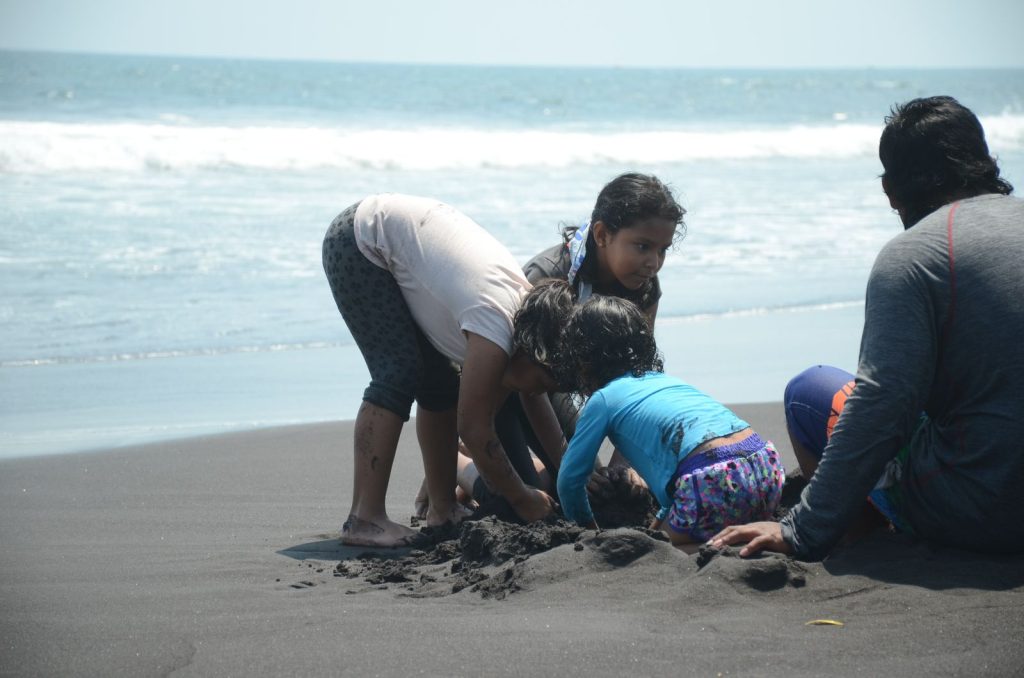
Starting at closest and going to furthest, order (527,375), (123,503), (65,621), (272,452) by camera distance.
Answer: (65,621), (527,375), (123,503), (272,452)

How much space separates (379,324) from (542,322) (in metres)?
0.65

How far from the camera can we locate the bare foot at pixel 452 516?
385cm

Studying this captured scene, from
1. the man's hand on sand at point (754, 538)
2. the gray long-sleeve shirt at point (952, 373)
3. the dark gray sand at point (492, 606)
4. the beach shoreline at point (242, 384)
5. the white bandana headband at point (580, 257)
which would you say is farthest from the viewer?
the beach shoreline at point (242, 384)

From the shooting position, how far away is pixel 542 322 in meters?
3.34

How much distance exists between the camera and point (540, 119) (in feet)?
97.3

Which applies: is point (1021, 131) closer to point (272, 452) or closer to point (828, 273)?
point (828, 273)

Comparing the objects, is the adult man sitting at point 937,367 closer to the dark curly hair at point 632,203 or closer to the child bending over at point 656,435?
the child bending over at point 656,435

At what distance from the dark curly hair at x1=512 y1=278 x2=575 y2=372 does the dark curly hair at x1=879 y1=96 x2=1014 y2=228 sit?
101cm

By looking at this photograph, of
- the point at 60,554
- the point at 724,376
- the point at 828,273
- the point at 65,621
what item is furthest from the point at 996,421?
the point at 828,273

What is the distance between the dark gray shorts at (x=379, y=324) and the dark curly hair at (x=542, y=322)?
1.50ft

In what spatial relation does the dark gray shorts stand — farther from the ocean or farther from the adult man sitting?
the adult man sitting

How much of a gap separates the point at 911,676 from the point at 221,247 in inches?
328

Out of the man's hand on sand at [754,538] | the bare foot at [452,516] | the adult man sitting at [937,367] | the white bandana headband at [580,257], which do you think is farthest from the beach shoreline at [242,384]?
the adult man sitting at [937,367]

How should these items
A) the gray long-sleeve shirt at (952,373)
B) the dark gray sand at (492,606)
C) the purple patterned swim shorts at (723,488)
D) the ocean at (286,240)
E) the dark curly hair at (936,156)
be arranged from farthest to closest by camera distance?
the ocean at (286,240) < the purple patterned swim shorts at (723,488) < the dark curly hair at (936,156) < the gray long-sleeve shirt at (952,373) < the dark gray sand at (492,606)
